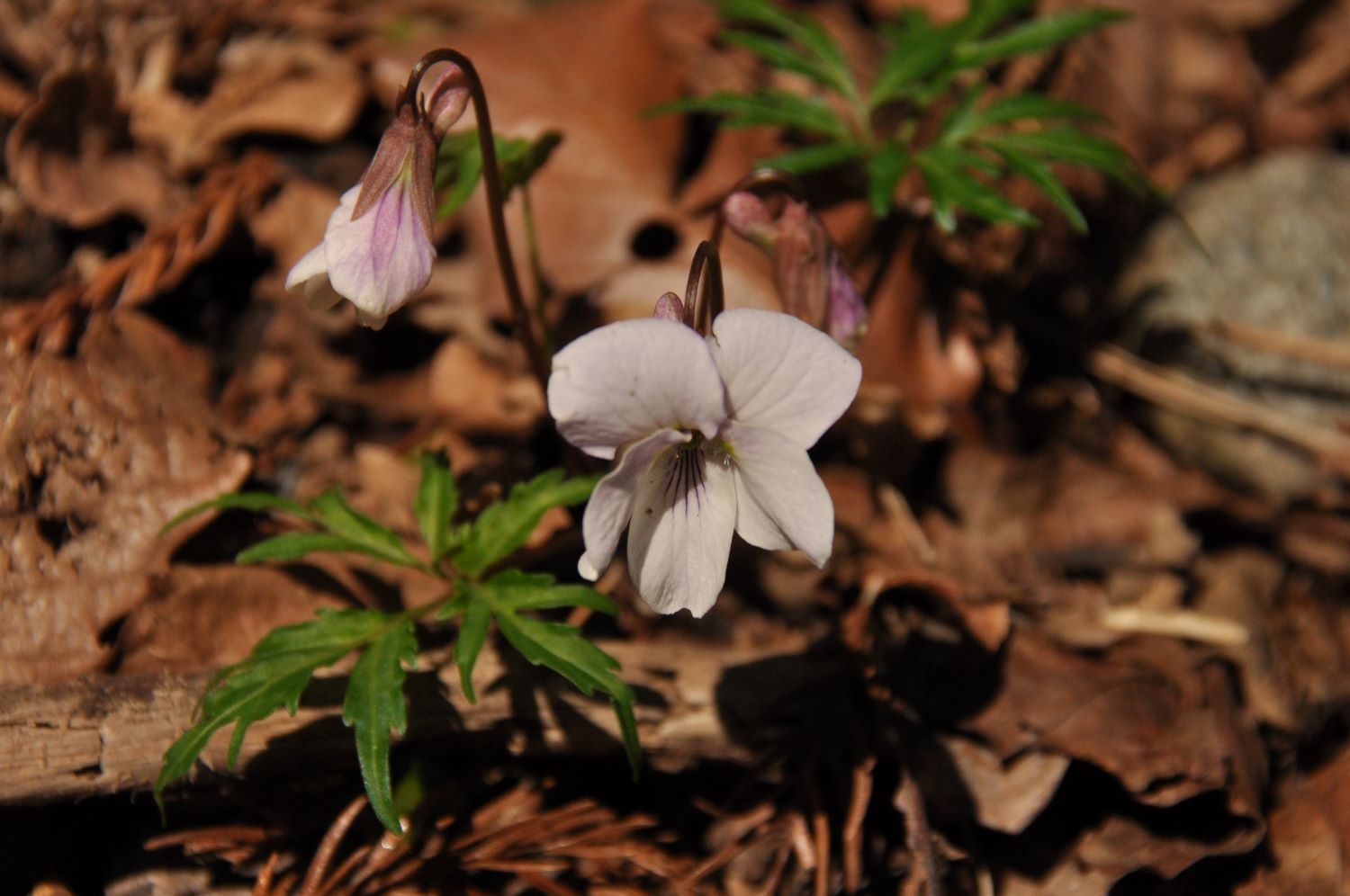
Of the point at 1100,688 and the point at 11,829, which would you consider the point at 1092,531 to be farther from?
the point at 11,829

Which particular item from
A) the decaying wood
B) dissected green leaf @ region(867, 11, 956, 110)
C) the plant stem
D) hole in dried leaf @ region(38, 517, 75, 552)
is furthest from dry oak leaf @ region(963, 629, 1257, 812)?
hole in dried leaf @ region(38, 517, 75, 552)

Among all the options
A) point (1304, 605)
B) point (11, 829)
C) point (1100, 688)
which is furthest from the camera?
point (1304, 605)

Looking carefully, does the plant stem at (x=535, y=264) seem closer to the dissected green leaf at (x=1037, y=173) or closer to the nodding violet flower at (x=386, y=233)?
the nodding violet flower at (x=386, y=233)

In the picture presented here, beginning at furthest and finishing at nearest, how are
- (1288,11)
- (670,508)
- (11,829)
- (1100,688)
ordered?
(1288,11), (1100,688), (11,829), (670,508)

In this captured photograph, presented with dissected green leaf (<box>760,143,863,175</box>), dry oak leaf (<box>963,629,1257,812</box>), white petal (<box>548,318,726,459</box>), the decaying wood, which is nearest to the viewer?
white petal (<box>548,318,726,459</box>)

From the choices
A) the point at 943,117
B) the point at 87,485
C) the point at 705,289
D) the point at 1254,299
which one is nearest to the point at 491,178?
the point at 705,289

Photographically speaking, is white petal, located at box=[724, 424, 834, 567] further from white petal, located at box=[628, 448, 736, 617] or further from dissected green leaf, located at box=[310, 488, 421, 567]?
dissected green leaf, located at box=[310, 488, 421, 567]

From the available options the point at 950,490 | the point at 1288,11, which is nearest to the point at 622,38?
the point at 950,490
